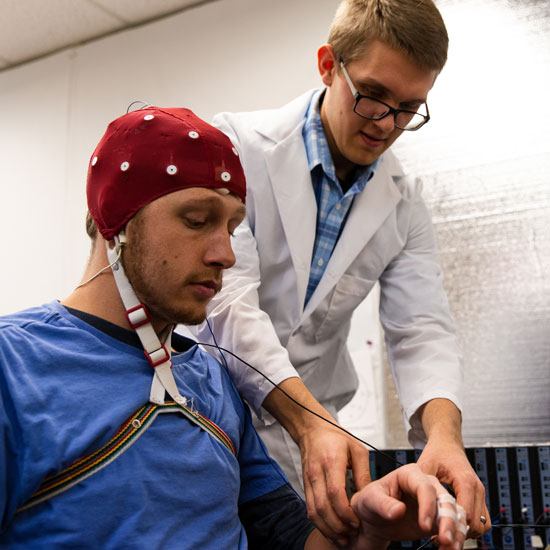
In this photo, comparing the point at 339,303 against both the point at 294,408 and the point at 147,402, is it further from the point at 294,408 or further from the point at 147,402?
the point at 147,402

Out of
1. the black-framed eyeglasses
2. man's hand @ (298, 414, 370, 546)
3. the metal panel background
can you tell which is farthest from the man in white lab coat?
the metal panel background

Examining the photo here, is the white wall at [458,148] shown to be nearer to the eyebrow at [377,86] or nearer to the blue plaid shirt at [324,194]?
the blue plaid shirt at [324,194]

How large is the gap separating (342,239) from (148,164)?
25.3 inches

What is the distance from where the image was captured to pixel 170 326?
110cm

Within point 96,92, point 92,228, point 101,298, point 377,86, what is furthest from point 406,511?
point 96,92

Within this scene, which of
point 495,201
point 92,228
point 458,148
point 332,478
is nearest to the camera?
point 332,478

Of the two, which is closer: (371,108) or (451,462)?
(451,462)

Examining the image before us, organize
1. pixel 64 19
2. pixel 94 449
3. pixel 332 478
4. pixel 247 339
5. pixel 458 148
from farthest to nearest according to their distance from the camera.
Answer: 1. pixel 64 19
2. pixel 458 148
3. pixel 247 339
4. pixel 332 478
5. pixel 94 449

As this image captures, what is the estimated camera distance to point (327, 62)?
157 centimetres

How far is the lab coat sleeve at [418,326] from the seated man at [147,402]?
39cm

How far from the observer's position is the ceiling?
10.6 feet

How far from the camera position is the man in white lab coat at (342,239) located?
1.34 metres

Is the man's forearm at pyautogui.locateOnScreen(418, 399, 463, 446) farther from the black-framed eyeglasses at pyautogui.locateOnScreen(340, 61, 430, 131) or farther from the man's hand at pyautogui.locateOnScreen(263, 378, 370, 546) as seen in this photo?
the black-framed eyeglasses at pyautogui.locateOnScreen(340, 61, 430, 131)

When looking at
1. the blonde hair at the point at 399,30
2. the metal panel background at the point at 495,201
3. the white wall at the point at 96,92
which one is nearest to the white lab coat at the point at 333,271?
the blonde hair at the point at 399,30
